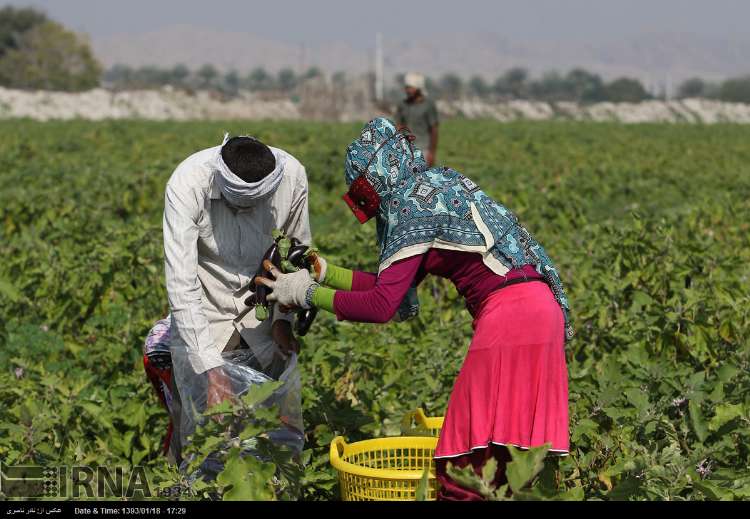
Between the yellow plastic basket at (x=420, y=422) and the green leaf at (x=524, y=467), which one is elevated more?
the green leaf at (x=524, y=467)

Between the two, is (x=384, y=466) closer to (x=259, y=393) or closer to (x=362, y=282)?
(x=362, y=282)

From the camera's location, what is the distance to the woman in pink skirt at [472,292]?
9.95ft

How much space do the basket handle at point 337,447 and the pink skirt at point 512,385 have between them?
341 millimetres

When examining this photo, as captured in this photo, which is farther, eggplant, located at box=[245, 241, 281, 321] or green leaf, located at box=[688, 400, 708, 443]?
green leaf, located at box=[688, 400, 708, 443]

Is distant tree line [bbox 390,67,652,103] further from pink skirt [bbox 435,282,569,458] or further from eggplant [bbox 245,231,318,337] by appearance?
pink skirt [bbox 435,282,569,458]

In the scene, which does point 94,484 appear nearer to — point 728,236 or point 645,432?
point 645,432

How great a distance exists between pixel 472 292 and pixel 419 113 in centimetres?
803

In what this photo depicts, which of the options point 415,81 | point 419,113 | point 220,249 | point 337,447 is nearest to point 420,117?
point 419,113

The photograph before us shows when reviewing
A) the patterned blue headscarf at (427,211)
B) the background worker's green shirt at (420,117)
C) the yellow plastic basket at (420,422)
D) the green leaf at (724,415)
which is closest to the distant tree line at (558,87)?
the background worker's green shirt at (420,117)

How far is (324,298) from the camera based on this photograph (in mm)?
3131

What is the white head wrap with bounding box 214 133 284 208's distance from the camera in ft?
10.9

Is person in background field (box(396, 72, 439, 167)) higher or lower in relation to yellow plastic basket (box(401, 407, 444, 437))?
higher

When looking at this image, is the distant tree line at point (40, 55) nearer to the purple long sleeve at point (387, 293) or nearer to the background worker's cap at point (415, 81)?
the background worker's cap at point (415, 81)

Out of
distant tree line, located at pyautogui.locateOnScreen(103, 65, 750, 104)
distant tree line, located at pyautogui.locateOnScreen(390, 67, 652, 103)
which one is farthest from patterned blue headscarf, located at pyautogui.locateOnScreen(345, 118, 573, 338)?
distant tree line, located at pyautogui.locateOnScreen(390, 67, 652, 103)
